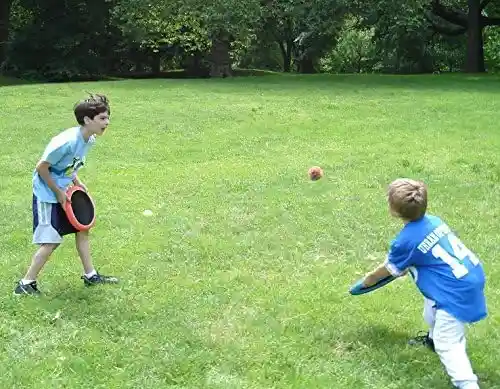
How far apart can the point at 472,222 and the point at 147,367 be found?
398 cm

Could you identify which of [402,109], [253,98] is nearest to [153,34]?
[253,98]

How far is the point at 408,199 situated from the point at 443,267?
39cm

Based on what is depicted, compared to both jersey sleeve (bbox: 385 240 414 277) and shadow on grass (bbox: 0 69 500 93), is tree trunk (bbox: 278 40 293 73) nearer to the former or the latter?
shadow on grass (bbox: 0 69 500 93)

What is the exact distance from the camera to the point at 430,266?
3.84 metres

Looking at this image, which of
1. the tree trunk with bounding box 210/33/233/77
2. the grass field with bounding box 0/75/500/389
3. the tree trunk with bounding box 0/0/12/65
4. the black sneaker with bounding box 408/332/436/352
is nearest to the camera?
the grass field with bounding box 0/75/500/389

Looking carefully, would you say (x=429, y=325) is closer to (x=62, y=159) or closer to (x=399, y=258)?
(x=399, y=258)

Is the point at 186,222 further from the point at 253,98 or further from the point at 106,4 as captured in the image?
the point at 106,4

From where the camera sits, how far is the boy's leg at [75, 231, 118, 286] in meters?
5.33

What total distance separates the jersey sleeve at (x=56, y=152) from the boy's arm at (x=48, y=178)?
33 millimetres

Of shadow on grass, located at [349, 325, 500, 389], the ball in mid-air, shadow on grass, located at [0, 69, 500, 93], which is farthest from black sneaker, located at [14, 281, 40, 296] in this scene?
shadow on grass, located at [0, 69, 500, 93]

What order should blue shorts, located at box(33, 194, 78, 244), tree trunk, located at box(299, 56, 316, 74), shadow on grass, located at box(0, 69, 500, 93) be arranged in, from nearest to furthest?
blue shorts, located at box(33, 194, 78, 244), shadow on grass, located at box(0, 69, 500, 93), tree trunk, located at box(299, 56, 316, 74)

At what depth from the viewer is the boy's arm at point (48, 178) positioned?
4898 mm

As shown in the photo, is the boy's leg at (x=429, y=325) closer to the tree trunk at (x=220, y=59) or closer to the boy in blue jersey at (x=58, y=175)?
the boy in blue jersey at (x=58, y=175)

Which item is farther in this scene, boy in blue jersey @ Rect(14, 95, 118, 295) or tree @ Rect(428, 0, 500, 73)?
tree @ Rect(428, 0, 500, 73)
